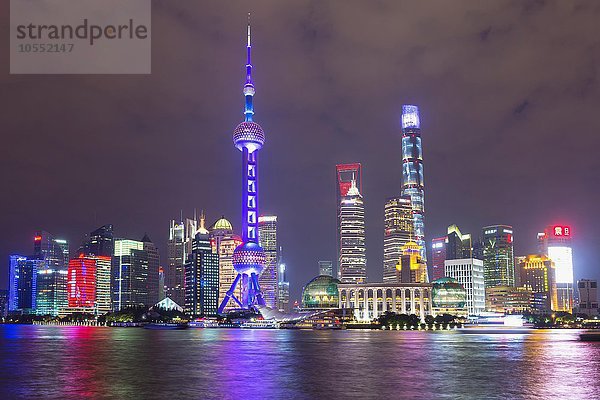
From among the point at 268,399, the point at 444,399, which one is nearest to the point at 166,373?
the point at 268,399

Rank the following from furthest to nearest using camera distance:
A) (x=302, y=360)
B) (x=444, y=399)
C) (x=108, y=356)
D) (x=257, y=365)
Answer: (x=108, y=356) < (x=302, y=360) < (x=257, y=365) < (x=444, y=399)

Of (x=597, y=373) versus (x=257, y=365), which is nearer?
(x=597, y=373)

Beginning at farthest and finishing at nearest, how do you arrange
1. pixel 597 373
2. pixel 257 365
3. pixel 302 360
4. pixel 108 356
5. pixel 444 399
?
pixel 108 356, pixel 302 360, pixel 257 365, pixel 597 373, pixel 444 399

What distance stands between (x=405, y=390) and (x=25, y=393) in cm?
3194

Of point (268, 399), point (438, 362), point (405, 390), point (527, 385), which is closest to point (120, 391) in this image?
point (268, 399)

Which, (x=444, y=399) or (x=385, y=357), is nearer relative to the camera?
(x=444, y=399)

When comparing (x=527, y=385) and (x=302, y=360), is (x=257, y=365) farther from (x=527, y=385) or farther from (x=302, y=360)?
(x=527, y=385)

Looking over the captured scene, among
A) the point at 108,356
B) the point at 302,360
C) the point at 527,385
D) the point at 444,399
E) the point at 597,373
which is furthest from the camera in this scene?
the point at 108,356

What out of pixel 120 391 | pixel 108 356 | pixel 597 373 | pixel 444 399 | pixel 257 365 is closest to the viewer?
pixel 444 399

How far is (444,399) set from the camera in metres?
54.2

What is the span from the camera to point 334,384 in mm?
65375

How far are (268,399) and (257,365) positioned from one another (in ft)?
106

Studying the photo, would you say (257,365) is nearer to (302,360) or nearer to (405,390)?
(302,360)

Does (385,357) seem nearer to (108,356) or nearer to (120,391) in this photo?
(108,356)
